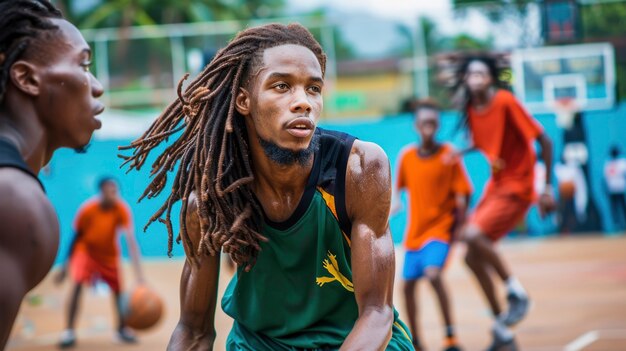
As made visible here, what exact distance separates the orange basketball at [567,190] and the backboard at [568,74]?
1.97 metres

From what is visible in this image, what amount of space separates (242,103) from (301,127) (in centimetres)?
32

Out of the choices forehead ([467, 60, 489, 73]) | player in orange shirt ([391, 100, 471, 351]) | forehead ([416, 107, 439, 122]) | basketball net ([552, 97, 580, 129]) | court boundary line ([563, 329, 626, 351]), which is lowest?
court boundary line ([563, 329, 626, 351])

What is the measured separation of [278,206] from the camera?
12.4ft

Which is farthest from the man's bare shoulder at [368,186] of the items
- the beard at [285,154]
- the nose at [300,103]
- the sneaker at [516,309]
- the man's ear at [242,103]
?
the sneaker at [516,309]

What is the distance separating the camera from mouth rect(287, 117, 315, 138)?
141 inches

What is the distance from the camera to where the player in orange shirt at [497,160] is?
879 cm

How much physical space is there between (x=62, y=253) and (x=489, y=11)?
1147 cm

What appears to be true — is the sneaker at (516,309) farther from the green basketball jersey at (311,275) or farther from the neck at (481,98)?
the green basketball jersey at (311,275)

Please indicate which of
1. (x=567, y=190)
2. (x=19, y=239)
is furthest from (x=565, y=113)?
(x=19, y=239)

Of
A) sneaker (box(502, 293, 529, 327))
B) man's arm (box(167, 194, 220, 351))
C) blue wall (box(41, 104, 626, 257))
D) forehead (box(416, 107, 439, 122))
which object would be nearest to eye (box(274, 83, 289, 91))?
man's arm (box(167, 194, 220, 351))

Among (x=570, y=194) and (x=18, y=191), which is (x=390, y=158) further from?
(x=18, y=191)

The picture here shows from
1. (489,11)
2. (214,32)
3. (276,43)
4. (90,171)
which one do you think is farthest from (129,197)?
(276,43)

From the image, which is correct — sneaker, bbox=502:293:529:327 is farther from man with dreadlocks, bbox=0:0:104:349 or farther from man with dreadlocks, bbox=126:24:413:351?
man with dreadlocks, bbox=0:0:104:349

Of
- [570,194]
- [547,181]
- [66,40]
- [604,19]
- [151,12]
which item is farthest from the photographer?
[151,12]
